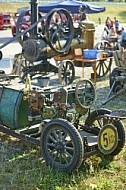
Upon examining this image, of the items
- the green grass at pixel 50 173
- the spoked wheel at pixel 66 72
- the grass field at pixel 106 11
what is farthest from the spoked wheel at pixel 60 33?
the grass field at pixel 106 11

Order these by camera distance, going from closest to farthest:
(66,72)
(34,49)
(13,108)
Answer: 1. (13,108)
2. (34,49)
3. (66,72)

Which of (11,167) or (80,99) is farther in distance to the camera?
(80,99)

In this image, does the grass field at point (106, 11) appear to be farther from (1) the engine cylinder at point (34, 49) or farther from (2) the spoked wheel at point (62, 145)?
(2) the spoked wheel at point (62, 145)

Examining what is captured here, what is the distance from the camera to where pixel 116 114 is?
404 centimetres

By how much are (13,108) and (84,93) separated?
0.88 meters

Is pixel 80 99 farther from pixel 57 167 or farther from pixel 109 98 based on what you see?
pixel 109 98

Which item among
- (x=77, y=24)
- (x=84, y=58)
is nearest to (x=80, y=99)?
(x=84, y=58)

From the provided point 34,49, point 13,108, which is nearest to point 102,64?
point 34,49

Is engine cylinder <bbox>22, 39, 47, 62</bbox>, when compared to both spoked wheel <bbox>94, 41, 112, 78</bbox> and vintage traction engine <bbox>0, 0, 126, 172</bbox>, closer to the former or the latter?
spoked wheel <bbox>94, 41, 112, 78</bbox>

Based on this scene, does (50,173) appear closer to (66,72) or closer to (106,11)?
(66,72)

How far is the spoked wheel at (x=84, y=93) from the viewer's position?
4573 millimetres

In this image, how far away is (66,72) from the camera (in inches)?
352

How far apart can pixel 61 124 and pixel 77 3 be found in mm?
14854

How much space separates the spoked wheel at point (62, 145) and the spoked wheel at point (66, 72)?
190 inches
